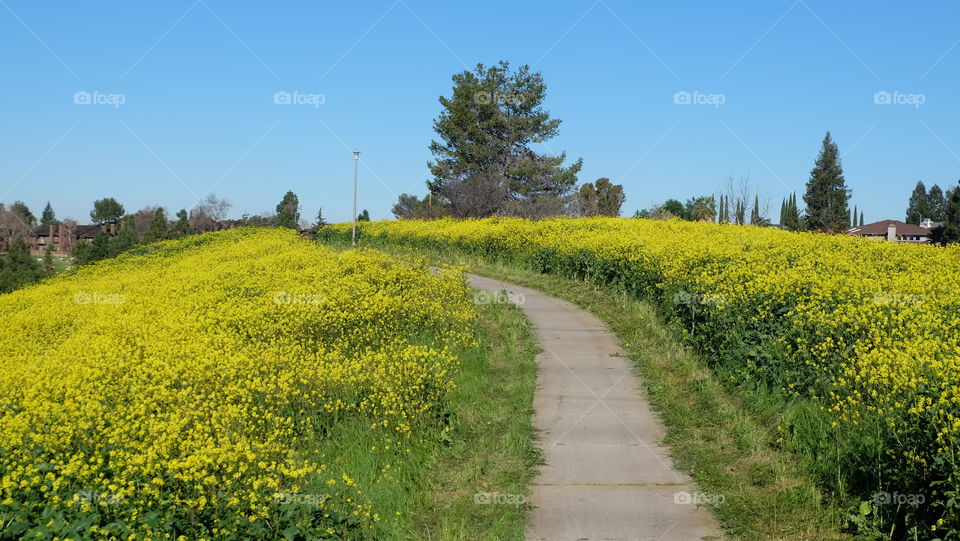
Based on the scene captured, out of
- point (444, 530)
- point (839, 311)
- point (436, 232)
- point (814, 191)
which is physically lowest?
point (444, 530)

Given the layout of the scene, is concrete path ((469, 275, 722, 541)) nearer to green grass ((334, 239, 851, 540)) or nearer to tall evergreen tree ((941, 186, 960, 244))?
green grass ((334, 239, 851, 540))

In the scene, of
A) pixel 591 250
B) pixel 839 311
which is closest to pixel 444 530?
pixel 839 311

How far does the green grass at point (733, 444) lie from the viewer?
6.92 m

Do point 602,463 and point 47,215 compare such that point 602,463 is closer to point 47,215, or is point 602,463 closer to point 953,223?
point 953,223

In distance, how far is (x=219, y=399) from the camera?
8.95 metres

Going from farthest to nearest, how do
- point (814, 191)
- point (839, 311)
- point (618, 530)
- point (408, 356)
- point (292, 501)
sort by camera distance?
point (814, 191) → point (408, 356) → point (839, 311) → point (618, 530) → point (292, 501)

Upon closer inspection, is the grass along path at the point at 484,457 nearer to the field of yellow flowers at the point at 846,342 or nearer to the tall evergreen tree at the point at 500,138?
the field of yellow flowers at the point at 846,342

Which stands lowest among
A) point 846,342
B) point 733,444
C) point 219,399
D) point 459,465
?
point 459,465

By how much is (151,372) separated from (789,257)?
1162cm

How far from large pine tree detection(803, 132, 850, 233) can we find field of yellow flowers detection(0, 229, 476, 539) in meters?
71.3

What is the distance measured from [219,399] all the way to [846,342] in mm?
7444

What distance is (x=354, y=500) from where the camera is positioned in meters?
7.01

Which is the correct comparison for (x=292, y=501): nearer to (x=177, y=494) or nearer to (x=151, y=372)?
(x=177, y=494)

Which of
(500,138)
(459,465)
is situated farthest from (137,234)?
→ (459,465)
